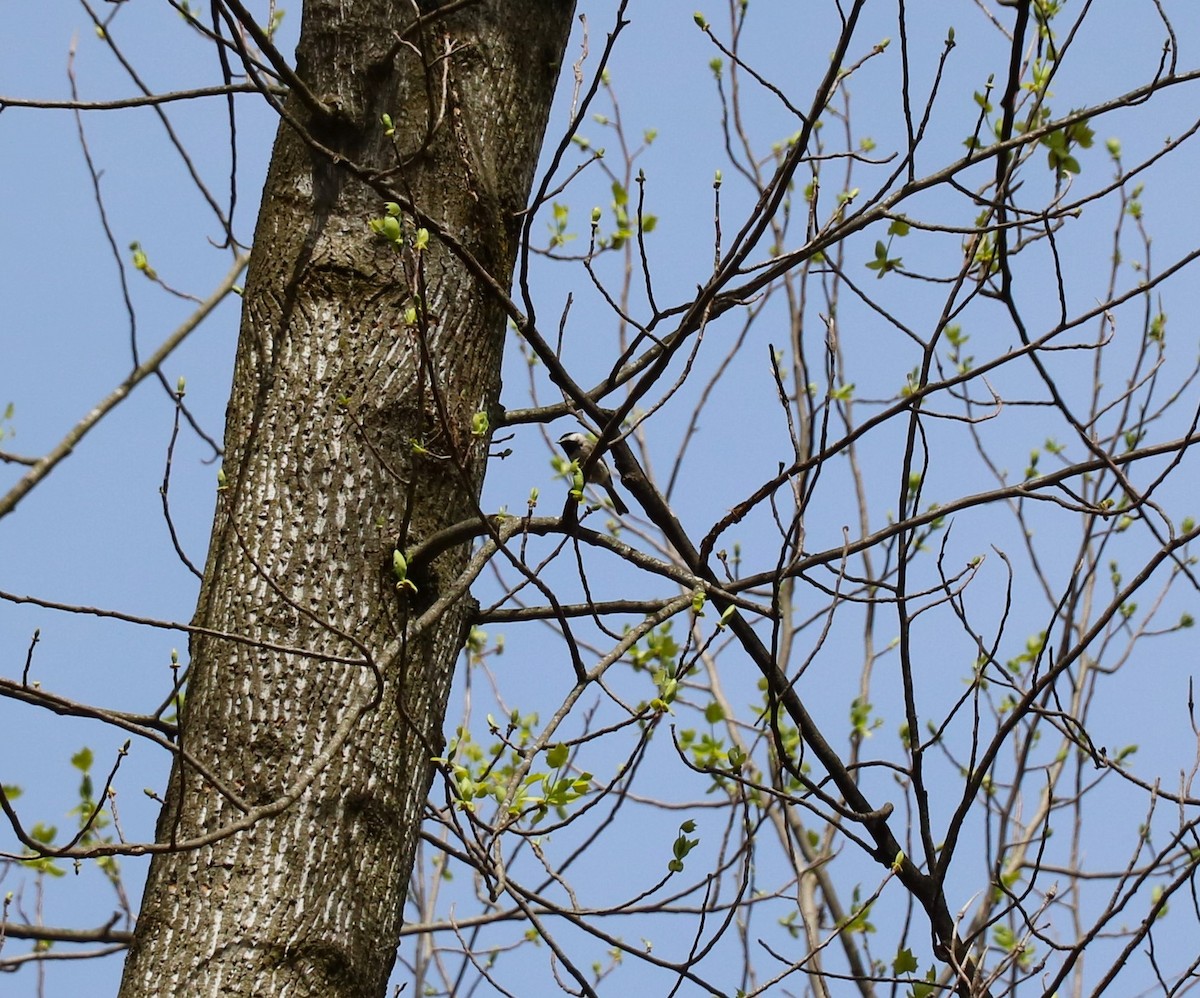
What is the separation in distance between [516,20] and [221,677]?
1.65 meters

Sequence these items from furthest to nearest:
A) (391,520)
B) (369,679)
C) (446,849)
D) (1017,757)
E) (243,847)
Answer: (1017,757) → (446,849) → (391,520) → (369,679) → (243,847)

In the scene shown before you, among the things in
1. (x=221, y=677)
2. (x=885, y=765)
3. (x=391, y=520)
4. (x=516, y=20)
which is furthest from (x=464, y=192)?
(x=885, y=765)

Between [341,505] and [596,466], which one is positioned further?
[596,466]

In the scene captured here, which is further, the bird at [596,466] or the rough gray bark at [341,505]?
the bird at [596,466]

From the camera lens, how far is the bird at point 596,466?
3.28m

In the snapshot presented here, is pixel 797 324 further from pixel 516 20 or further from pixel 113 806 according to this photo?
pixel 113 806

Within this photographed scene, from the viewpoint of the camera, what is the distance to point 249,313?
8.48 feet

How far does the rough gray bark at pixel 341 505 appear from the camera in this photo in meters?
2.08

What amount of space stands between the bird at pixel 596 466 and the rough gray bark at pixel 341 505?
699 mm

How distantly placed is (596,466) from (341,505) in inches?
41.3

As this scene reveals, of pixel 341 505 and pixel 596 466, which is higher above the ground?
pixel 596 466

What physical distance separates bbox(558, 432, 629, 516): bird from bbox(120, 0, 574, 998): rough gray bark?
699 millimetres

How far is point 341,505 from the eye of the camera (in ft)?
7.79

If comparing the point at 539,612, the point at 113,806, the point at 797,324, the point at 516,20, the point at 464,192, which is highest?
the point at 797,324
